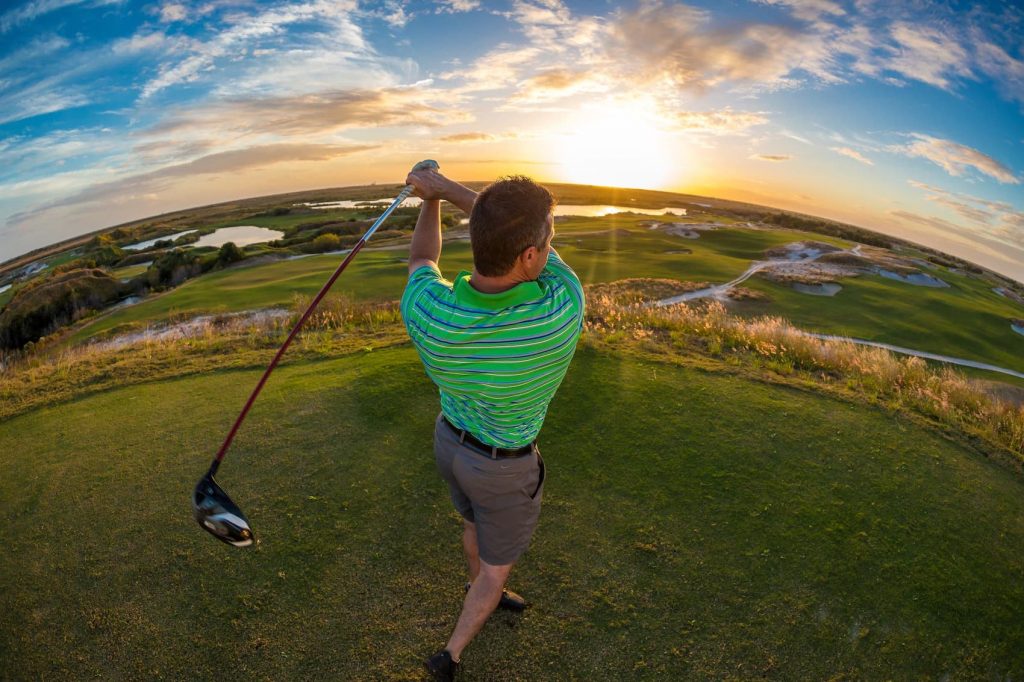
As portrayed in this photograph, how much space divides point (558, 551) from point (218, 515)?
2.60m

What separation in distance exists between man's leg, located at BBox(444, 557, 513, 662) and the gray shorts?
8cm

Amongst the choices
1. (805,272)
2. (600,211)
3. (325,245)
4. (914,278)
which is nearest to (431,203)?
(805,272)

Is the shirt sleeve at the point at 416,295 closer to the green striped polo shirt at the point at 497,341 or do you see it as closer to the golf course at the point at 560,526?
the green striped polo shirt at the point at 497,341

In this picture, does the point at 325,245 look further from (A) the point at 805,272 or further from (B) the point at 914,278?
(B) the point at 914,278

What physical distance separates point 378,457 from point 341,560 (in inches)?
57.1

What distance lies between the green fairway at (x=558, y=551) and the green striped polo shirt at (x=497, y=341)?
1.79 meters

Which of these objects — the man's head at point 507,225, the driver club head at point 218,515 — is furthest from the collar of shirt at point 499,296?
the driver club head at point 218,515

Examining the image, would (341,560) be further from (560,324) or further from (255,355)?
(255,355)

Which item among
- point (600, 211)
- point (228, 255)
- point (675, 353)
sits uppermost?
point (600, 211)

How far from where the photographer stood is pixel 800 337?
33.8ft

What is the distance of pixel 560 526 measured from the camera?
4.64 meters

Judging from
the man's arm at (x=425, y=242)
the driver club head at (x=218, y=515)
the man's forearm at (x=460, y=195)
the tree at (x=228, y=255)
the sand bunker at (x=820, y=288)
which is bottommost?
the driver club head at (x=218, y=515)

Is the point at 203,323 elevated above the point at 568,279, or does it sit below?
below

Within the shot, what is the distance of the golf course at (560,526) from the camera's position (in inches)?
141
